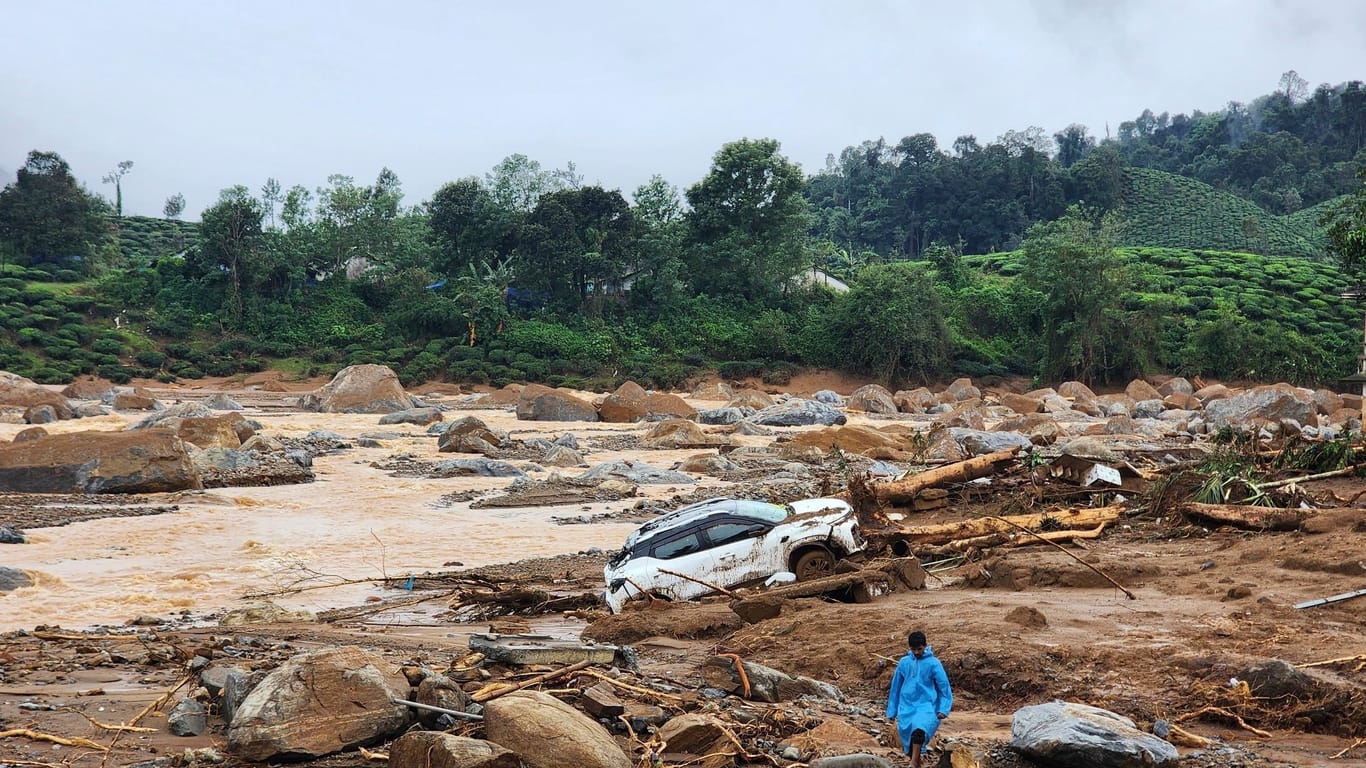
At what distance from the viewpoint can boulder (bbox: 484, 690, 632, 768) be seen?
20.7ft

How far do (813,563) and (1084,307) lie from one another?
55.7 meters

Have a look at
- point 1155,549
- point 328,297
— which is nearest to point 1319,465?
point 1155,549

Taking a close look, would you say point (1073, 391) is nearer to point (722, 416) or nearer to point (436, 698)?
point (722, 416)

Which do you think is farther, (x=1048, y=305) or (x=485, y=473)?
(x=1048, y=305)

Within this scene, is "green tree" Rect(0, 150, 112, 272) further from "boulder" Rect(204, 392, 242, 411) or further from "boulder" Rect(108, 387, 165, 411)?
"boulder" Rect(204, 392, 242, 411)

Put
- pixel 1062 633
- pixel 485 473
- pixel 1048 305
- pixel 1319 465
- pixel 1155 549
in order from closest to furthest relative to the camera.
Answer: pixel 1062 633 < pixel 1155 549 < pixel 1319 465 < pixel 485 473 < pixel 1048 305

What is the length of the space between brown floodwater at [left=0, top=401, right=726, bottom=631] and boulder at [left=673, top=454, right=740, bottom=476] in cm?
242

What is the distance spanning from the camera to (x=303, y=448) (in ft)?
98.6

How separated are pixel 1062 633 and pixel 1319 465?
9.86 metres

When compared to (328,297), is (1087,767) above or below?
below

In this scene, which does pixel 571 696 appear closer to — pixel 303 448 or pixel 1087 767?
pixel 1087 767

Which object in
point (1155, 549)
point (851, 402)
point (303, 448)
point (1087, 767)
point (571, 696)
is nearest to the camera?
point (1087, 767)

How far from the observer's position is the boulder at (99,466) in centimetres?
2238

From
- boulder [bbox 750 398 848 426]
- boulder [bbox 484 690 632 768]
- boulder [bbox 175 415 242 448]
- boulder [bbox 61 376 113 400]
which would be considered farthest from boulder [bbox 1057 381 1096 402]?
boulder [bbox 484 690 632 768]
